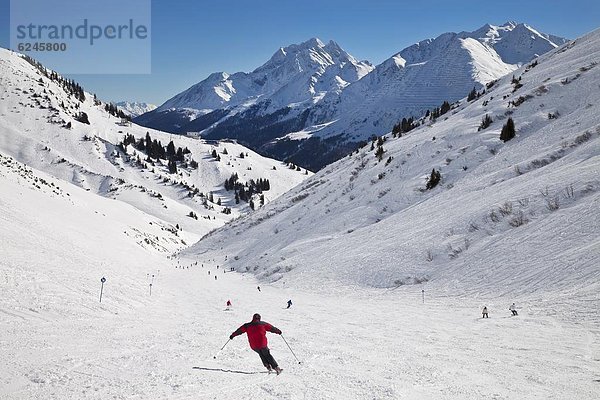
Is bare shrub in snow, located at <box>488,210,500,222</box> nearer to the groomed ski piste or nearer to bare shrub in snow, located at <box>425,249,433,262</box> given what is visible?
the groomed ski piste

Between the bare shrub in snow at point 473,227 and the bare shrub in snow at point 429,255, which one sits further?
the bare shrub in snow at point 473,227

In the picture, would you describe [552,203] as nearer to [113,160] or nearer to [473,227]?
[473,227]

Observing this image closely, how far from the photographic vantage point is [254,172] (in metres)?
179

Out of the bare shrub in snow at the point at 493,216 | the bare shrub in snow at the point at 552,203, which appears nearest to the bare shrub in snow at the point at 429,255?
the bare shrub in snow at the point at 493,216

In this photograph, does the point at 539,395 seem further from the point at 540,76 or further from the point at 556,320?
the point at 540,76

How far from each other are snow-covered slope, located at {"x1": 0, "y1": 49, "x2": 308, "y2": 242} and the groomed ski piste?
2949 inches

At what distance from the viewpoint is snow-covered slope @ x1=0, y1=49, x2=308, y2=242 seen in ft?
395

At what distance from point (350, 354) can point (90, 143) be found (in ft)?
540

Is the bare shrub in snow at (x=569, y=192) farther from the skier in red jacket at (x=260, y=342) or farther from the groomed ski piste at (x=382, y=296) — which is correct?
the skier in red jacket at (x=260, y=342)

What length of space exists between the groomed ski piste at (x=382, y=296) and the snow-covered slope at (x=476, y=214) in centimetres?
19

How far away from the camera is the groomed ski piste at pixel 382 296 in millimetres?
9422

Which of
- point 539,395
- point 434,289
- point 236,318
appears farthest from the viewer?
point 434,289

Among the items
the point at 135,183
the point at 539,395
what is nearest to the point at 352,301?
the point at 539,395

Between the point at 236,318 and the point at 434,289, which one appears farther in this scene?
the point at 434,289
